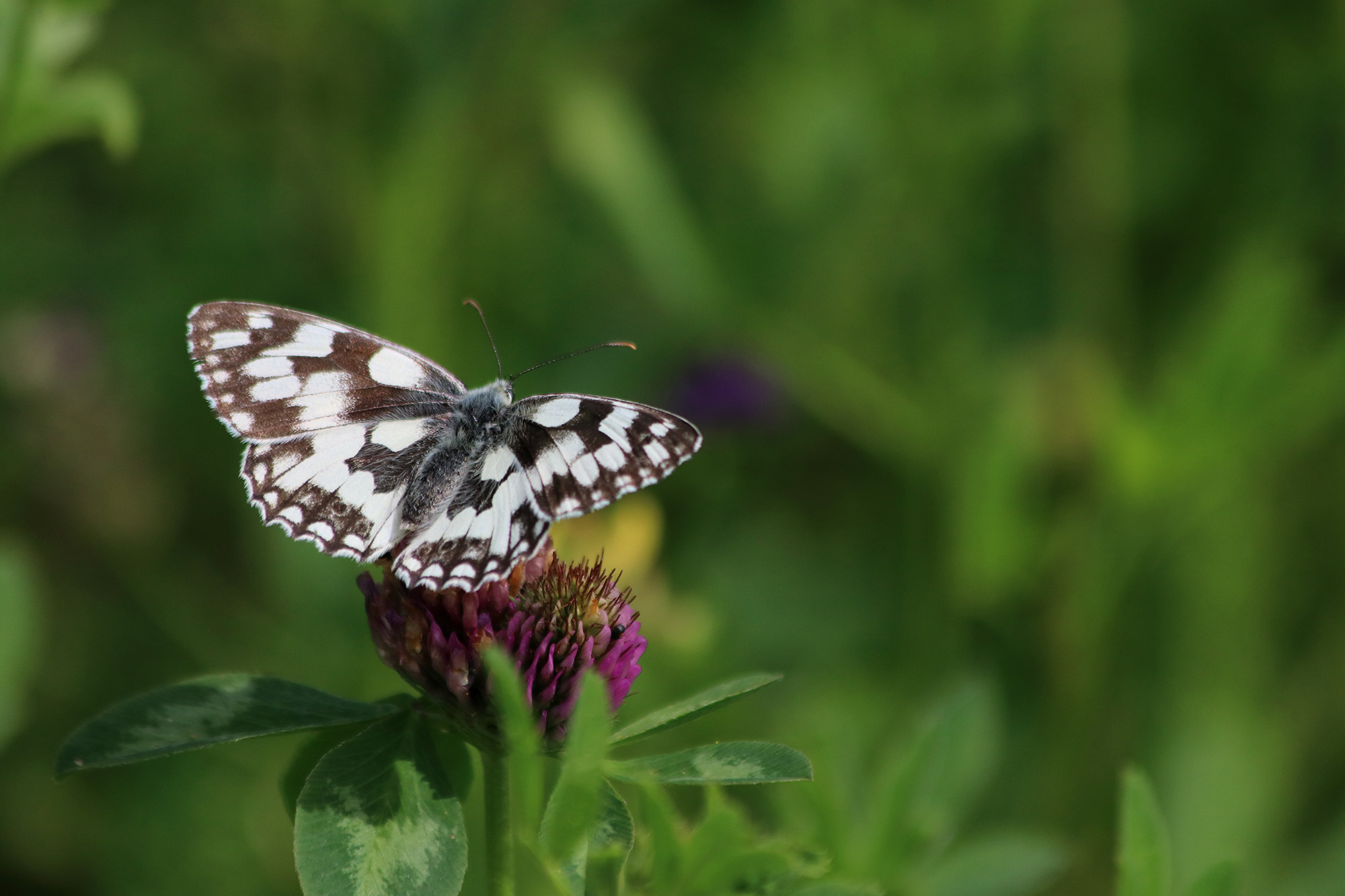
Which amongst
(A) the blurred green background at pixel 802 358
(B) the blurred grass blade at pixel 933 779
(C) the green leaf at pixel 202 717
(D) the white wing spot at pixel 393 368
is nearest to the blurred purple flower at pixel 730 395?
(A) the blurred green background at pixel 802 358

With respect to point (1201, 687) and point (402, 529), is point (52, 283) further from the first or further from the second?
point (1201, 687)

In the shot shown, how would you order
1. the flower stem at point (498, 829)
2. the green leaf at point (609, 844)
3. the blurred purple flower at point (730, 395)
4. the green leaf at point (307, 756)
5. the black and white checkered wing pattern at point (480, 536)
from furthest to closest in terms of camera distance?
the blurred purple flower at point (730, 395)
the green leaf at point (307, 756)
the black and white checkered wing pattern at point (480, 536)
the flower stem at point (498, 829)
the green leaf at point (609, 844)

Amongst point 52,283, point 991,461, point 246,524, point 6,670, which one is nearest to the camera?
point 6,670

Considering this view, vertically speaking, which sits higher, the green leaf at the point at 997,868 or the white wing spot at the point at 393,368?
the white wing spot at the point at 393,368

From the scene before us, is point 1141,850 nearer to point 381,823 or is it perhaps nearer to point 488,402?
point 381,823

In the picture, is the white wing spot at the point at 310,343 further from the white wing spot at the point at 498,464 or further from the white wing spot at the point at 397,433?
the white wing spot at the point at 498,464

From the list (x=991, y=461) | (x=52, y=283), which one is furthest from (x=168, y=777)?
(x=991, y=461)
